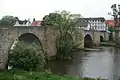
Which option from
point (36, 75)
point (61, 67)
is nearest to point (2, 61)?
point (36, 75)

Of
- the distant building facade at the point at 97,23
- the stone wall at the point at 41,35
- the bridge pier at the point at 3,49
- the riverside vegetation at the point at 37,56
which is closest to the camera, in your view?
the riverside vegetation at the point at 37,56

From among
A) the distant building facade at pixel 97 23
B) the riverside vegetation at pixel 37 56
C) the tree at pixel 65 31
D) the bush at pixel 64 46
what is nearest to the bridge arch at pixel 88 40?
the riverside vegetation at pixel 37 56

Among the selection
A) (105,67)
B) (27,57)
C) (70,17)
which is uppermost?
(70,17)

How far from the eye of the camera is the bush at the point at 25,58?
31328 mm

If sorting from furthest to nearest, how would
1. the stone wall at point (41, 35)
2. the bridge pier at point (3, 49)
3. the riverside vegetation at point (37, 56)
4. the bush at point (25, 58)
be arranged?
the stone wall at point (41, 35) < the bridge pier at point (3, 49) < the bush at point (25, 58) < the riverside vegetation at point (37, 56)

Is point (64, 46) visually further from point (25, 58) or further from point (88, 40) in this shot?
point (88, 40)

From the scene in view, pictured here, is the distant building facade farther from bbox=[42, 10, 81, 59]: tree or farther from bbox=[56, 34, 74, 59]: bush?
bbox=[56, 34, 74, 59]: bush

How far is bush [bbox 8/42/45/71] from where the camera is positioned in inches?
1233

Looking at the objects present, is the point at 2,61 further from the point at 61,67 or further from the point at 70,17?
the point at 70,17

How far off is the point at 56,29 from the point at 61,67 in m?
12.3

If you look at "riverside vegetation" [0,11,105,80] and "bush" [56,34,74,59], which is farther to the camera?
"bush" [56,34,74,59]

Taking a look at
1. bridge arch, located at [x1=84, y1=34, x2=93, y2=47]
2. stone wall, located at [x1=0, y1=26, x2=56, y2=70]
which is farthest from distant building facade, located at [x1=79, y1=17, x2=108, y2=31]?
stone wall, located at [x1=0, y1=26, x2=56, y2=70]

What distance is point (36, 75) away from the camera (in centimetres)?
2647

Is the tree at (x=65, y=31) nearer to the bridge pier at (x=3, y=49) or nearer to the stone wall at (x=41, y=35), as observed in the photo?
the stone wall at (x=41, y=35)
